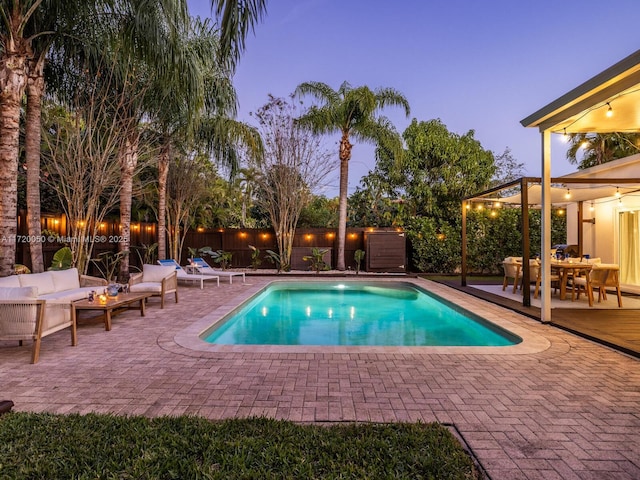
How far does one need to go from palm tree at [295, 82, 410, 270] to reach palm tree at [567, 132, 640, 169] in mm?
8218

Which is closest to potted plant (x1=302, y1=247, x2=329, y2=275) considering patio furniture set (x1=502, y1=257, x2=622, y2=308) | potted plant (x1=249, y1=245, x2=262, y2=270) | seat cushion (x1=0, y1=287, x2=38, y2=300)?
potted plant (x1=249, y1=245, x2=262, y2=270)

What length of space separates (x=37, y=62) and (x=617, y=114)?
966cm

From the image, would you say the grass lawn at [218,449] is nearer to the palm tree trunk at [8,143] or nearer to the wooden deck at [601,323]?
the wooden deck at [601,323]

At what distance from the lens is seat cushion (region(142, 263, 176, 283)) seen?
308 inches

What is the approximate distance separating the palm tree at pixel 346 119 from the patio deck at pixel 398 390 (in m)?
11.4

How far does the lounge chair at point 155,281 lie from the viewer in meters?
7.36

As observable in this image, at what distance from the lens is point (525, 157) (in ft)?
184

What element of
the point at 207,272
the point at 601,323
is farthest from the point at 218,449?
the point at 207,272

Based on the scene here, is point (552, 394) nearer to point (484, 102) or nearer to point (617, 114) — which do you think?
point (617, 114)

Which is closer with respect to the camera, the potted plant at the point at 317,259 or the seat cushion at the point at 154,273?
the seat cushion at the point at 154,273

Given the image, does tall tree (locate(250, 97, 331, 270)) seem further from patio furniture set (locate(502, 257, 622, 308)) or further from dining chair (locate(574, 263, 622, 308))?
dining chair (locate(574, 263, 622, 308))

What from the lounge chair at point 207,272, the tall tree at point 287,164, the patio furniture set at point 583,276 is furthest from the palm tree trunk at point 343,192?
the patio furniture set at point 583,276

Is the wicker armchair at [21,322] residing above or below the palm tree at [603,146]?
below

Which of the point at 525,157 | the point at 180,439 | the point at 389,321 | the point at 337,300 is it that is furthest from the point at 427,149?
the point at 525,157
